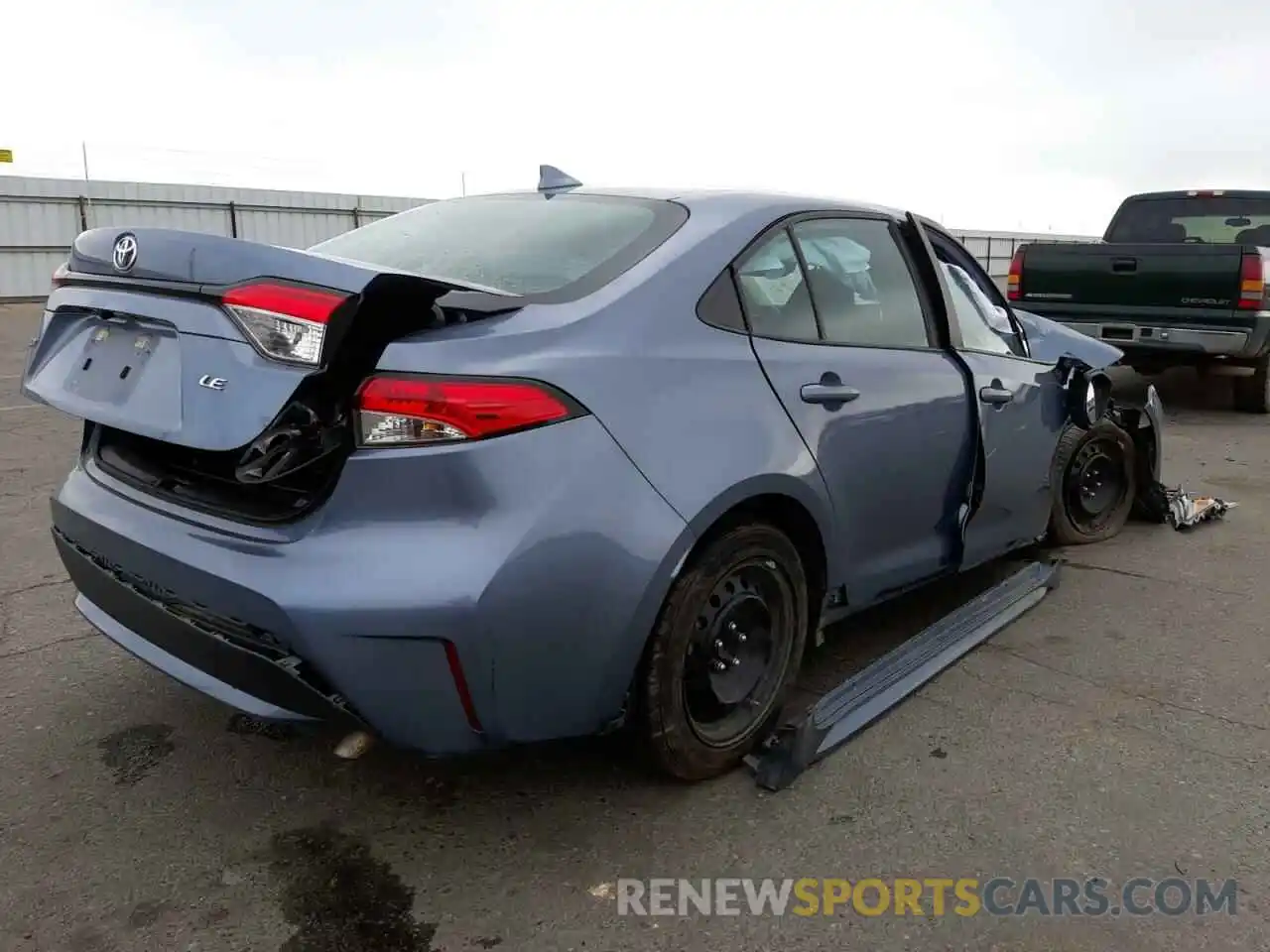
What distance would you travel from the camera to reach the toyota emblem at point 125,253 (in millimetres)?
2453

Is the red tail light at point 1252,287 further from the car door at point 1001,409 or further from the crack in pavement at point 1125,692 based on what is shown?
the crack in pavement at point 1125,692

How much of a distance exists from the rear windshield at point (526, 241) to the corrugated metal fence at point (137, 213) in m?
18.2

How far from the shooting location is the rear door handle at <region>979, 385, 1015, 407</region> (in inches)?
141

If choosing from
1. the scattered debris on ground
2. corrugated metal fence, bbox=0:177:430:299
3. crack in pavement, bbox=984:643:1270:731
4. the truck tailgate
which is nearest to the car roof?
crack in pavement, bbox=984:643:1270:731

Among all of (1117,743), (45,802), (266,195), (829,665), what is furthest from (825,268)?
(266,195)

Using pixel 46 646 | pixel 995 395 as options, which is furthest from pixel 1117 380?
pixel 46 646

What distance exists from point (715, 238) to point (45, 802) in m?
2.28

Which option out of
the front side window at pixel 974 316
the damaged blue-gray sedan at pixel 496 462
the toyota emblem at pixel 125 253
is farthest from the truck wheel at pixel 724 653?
the toyota emblem at pixel 125 253

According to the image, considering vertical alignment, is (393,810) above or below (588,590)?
below

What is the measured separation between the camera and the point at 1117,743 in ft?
10.0

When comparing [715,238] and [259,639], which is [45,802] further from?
[715,238]

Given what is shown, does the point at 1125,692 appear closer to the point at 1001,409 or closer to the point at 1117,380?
the point at 1001,409

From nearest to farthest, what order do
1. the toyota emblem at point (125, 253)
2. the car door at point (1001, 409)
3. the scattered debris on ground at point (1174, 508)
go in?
the toyota emblem at point (125, 253), the car door at point (1001, 409), the scattered debris on ground at point (1174, 508)

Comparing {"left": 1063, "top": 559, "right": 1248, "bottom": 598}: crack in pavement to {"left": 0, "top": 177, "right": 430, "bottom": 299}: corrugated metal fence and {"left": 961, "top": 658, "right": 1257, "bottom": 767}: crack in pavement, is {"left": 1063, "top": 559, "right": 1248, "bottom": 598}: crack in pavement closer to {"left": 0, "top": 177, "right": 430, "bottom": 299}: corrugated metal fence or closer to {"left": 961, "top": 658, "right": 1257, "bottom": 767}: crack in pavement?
{"left": 961, "top": 658, "right": 1257, "bottom": 767}: crack in pavement
